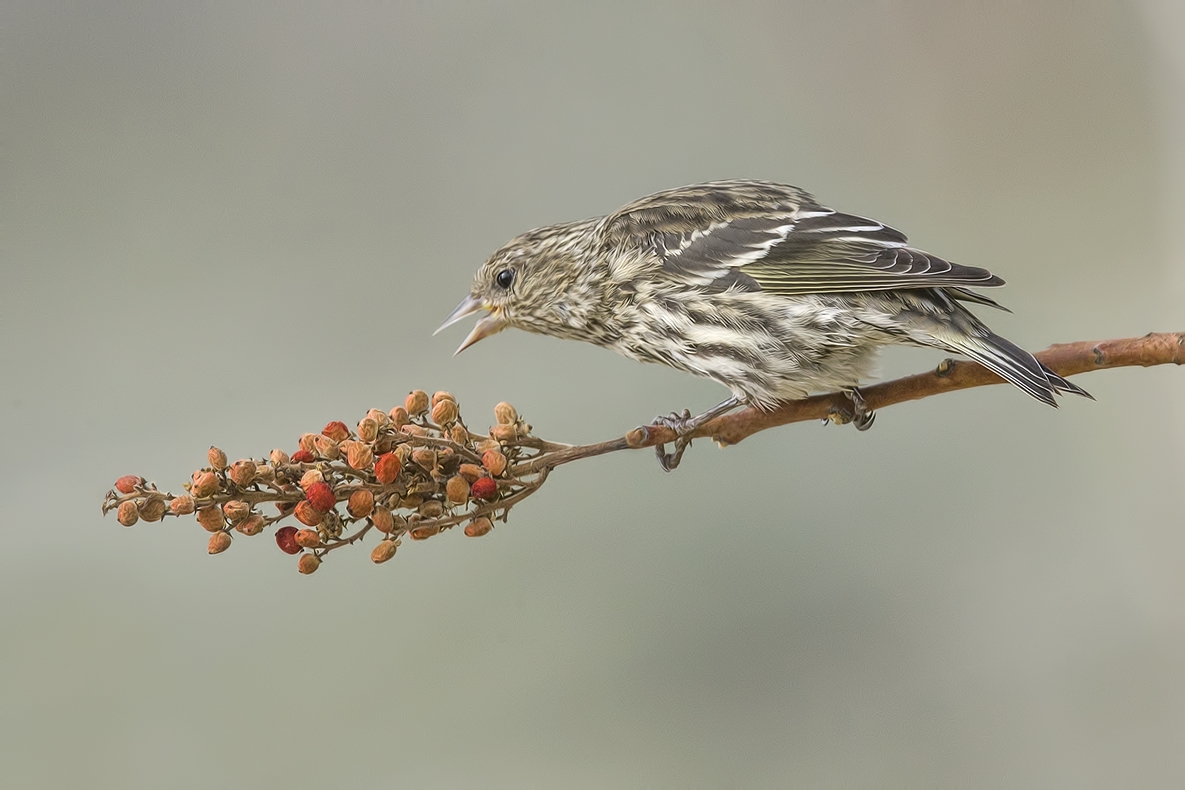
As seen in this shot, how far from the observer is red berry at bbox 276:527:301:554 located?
3.74 feet

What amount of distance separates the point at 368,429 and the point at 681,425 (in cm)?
40

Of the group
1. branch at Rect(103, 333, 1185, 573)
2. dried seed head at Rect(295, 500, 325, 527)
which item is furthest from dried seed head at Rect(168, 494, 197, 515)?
dried seed head at Rect(295, 500, 325, 527)

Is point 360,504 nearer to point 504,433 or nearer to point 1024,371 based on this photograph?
point 504,433

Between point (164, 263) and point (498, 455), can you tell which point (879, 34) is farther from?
point (498, 455)

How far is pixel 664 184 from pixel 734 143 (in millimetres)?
230

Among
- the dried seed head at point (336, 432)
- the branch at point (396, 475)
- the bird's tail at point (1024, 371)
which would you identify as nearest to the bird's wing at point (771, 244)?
the bird's tail at point (1024, 371)

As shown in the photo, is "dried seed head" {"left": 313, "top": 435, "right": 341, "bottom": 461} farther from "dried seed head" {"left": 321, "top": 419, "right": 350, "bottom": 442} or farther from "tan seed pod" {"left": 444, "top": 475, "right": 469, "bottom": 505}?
"tan seed pod" {"left": 444, "top": 475, "right": 469, "bottom": 505}

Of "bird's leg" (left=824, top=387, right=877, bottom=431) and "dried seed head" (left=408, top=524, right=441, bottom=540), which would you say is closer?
"dried seed head" (left=408, top=524, right=441, bottom=540)

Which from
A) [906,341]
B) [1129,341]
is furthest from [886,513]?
[1129,341]

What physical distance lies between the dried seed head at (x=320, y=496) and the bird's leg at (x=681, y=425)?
39cm

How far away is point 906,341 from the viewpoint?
4.98 feet

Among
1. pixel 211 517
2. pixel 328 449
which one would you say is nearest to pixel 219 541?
pixel 211 517

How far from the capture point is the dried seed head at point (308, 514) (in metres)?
1.13

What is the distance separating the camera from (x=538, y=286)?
183cm
